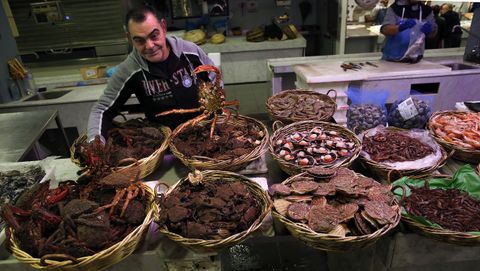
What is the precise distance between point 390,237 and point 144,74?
1632 mm

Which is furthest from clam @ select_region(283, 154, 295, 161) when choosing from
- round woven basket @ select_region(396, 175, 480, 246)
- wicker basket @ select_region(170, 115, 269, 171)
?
round woven basket @ select_region(396, 175, 480, 246)

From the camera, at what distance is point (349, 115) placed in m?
2.04

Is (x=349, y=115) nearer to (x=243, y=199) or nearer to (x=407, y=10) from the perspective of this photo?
(x=243, y=199)

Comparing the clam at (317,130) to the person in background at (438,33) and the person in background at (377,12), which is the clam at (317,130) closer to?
the person in background at (438,33)

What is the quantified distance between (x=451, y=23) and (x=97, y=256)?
6.46 meters

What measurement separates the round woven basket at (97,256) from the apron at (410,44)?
10.8 ft

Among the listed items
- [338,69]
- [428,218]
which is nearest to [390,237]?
[428,218]

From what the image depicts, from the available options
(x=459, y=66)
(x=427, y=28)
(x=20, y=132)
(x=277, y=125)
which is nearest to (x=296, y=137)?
(x=277, y=125)

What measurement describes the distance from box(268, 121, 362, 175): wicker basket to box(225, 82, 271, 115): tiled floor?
10.4 ft

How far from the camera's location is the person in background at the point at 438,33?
5367mm

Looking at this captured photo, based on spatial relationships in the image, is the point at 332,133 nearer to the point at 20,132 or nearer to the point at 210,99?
the point at 210,99

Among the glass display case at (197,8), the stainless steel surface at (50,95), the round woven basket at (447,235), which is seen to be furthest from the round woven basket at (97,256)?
the glass display case at (197,8)

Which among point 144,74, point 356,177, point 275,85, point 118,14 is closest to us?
point 356,177

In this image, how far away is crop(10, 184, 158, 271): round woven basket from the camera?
0.99m
